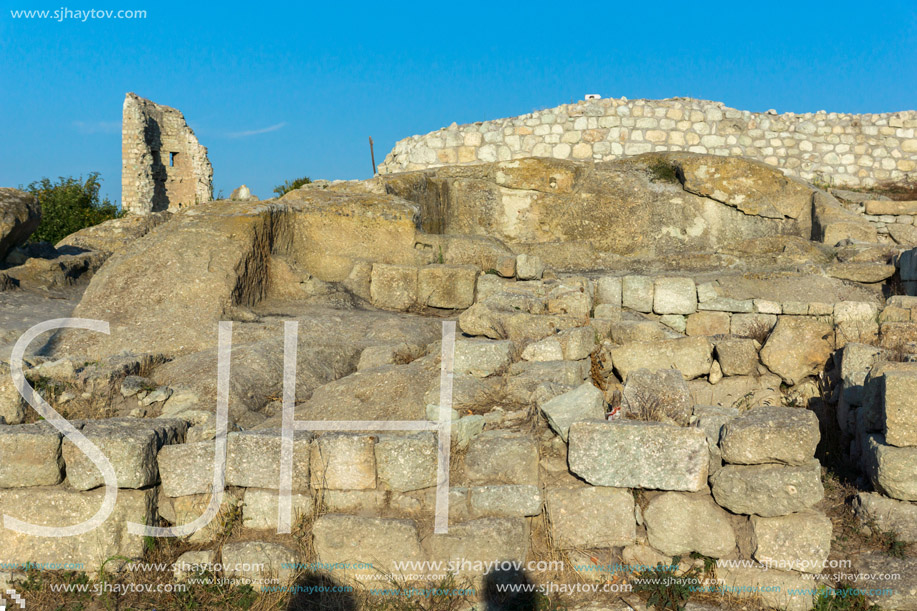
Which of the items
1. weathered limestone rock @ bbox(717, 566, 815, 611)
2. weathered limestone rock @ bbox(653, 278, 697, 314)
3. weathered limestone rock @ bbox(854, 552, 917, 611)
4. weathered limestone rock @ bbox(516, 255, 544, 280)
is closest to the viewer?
weathered limestone rock @ bbox(854, 552, 917, 611)

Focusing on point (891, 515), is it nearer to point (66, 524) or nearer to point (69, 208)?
point (66, 524)

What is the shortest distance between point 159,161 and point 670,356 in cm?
1779

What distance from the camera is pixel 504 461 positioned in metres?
4.21

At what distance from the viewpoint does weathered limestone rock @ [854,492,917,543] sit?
13.1ft

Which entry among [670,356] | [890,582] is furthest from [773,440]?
[670,356]

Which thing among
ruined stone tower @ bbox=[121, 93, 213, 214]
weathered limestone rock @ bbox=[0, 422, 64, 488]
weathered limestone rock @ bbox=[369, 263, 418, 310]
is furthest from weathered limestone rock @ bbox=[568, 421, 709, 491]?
ruined stone tower @ bbox=[121, 93, 213, 214]

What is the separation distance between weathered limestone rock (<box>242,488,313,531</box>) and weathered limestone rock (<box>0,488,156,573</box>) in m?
0.60

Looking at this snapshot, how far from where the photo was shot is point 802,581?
393cm

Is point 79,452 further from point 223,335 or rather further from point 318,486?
point 223,335

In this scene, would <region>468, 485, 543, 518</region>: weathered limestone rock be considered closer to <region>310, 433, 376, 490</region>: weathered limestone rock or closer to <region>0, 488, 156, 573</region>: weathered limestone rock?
<region>310, 433, 376, 490</region>: weathered limestone rock

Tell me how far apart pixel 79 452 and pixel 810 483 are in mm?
3886

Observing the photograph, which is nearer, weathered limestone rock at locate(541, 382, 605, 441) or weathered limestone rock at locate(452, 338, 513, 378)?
weathered limestone rock at locate(541, 382, 605, 441)

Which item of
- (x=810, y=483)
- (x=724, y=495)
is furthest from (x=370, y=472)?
(x=810, y=483)

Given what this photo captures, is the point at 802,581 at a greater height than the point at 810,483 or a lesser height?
lesser
